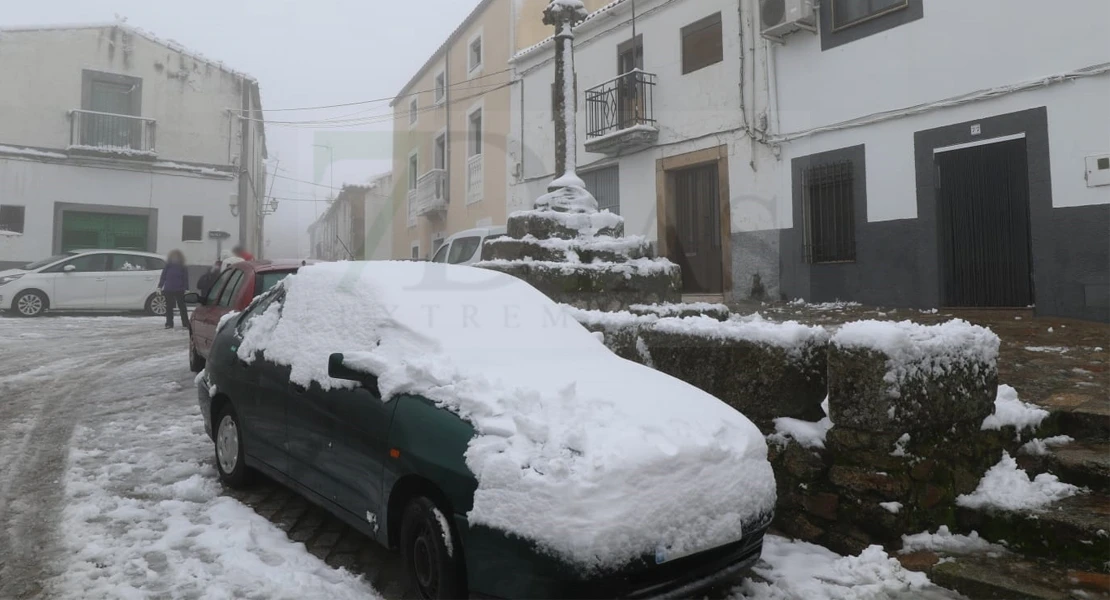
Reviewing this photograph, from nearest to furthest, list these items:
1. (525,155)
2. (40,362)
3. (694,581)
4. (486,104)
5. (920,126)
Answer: (694,581), (40,362), (920,126), (525,155), (486,104)

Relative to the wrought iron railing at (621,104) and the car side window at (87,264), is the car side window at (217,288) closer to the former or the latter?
the wrought iron railing at (621,104)

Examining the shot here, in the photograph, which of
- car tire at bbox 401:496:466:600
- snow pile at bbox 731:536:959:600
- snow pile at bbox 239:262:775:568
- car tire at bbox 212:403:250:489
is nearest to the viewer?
snow pile at bbox 239:262:775:568

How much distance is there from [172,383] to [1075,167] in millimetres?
10469

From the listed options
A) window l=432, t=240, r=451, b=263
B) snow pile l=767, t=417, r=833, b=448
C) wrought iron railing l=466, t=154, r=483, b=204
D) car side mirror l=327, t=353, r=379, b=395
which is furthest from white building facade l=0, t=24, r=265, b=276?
snow pile l=767, t=417, r=833, b=448

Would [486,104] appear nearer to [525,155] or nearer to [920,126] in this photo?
[525,155]

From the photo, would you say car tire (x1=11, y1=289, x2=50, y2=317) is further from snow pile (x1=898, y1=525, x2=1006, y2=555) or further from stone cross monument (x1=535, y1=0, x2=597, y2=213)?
snow pile (x1=898, y1=525, x2=1006, y2=555)

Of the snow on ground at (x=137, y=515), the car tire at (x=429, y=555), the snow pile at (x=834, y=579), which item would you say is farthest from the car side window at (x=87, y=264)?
the snow pile at (x=834, y=579)

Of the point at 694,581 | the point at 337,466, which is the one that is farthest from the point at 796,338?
the point at 337,466

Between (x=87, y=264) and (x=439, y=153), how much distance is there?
11.3m

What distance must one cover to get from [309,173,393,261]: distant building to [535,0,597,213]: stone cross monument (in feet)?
72.2

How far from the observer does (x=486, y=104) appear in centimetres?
1930

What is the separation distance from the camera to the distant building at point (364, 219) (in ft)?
101

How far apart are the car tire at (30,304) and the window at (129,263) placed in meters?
1.33

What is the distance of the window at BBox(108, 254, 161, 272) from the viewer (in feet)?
47.0
